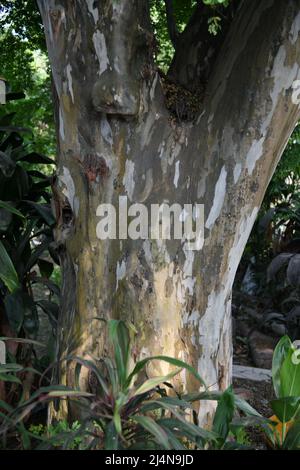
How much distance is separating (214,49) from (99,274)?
144 cm

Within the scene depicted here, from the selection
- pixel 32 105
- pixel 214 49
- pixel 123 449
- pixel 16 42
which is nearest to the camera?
pixel 123 449

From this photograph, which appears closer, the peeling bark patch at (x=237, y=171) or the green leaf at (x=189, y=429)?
the green leaf at (x=189, y=429)

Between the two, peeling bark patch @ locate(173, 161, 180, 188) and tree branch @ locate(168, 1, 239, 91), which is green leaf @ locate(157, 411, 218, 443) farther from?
tree branch @ locate(168, 1, 239, 91)

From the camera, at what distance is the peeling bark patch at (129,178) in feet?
10.2

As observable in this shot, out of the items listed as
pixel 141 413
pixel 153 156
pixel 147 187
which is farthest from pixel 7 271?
pixel 141 413

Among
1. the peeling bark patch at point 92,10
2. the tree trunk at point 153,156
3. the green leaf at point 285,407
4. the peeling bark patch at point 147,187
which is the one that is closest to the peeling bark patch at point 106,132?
the tree trunk at point 153,156

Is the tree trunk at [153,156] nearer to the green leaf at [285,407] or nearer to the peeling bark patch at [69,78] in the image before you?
the peeling bark patch at [69,78]

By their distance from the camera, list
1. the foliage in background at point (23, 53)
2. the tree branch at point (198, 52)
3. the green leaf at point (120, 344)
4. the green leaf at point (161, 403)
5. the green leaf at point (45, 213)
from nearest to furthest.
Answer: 1. the green leaf at point (161, 403)
2. the green leaf at point (120, 344)
3. the tree branch at point (198, 52)
4. the green leaf at point (45, 213)
5. the foliage in background at point (23, 53)

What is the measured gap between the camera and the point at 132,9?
302cm

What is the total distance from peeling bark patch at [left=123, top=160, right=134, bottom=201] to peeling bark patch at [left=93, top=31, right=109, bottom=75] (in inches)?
18.7

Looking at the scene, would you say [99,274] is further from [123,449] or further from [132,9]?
[132,9]

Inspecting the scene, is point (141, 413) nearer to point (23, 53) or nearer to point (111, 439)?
point (111, 439)

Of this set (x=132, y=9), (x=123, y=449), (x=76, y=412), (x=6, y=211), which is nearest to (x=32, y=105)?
(x=6, y=211)

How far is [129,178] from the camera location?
311 cm
